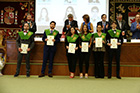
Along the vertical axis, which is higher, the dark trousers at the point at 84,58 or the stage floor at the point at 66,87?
the dark trousers at the point at 84,58

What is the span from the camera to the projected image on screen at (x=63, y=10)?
849cm


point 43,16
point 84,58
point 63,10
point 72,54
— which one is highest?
point 63,10

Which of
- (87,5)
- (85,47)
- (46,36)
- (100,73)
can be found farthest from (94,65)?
(87,5)

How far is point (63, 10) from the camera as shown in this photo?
859cm

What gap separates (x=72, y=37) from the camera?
17.4 ft

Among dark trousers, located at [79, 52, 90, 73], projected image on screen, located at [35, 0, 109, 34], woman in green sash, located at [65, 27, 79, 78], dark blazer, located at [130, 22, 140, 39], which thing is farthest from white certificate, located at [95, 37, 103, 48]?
projected image on screen, located at [35, 0, 109, 34]

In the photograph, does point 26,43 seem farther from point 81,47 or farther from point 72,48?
point 81,47

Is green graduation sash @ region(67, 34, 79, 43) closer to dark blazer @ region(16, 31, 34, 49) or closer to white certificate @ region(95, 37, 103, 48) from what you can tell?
white certificate @ region(95, 37, 103, 48)

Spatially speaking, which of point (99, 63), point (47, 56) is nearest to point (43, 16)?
point (47, 56)

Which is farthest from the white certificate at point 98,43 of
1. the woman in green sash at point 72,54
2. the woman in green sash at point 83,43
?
the woman in green sash at point 72,54

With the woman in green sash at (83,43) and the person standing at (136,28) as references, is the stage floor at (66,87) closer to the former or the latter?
the woman in green sash at (83,43)

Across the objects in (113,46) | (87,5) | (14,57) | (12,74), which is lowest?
(12,74)

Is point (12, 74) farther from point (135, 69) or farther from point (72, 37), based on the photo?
point (135, 69)

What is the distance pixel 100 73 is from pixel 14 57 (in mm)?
2527
